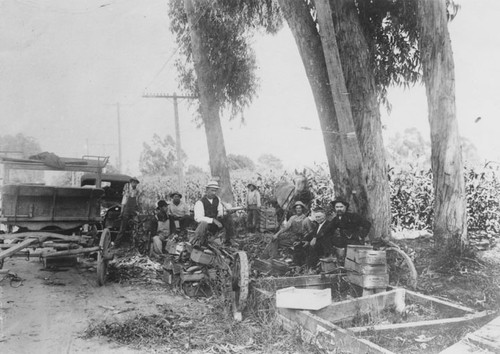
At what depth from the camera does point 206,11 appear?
11.9m

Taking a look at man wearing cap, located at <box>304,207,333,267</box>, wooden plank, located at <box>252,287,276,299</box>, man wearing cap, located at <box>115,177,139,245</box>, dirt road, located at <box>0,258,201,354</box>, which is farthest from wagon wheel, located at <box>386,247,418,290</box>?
man wearing cap, located at <box>115,177,139,245</box>

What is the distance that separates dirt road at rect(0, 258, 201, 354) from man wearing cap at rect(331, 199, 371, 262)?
8.11 ft

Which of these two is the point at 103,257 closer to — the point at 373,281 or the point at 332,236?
the point at 332,236

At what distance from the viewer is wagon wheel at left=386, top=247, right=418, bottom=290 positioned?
5957mm

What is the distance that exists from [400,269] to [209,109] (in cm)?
723

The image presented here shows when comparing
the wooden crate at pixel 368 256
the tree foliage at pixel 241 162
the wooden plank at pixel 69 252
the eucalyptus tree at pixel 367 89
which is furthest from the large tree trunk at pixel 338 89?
the tree foliage at pixel 241 162

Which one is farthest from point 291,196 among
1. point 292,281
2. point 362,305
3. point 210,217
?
point 362,305

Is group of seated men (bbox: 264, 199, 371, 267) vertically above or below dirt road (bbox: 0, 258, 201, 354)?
above

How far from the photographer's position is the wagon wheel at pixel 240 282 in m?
5.45

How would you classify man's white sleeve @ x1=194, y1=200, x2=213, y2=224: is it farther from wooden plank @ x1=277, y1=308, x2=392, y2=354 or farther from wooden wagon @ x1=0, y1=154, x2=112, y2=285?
wooden plank @ x1=277, y1=308, x2=392, y2=354

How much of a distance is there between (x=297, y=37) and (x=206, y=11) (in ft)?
16.2

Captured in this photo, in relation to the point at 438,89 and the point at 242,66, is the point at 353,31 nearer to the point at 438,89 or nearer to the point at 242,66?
the point at 438,89

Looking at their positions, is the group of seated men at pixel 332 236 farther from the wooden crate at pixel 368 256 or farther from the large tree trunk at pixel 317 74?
the wooden crate at pixel 368 256

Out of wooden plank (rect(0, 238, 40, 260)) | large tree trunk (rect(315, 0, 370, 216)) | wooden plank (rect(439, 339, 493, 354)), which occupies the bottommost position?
A: wooden plank (rect(439, 339, 493, 354))
